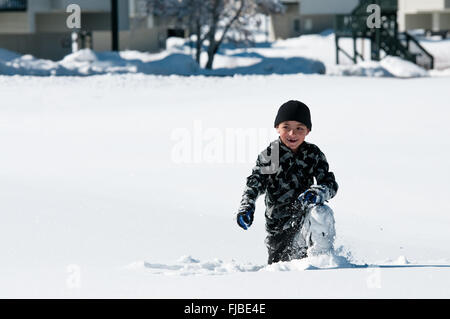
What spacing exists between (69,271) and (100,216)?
142 inches

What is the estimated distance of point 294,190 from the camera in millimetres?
6273

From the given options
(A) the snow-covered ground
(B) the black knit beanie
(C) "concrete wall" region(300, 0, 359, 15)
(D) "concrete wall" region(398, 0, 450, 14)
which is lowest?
(A) the snow-covered ground

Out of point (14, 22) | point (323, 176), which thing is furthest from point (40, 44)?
point (323, 176)

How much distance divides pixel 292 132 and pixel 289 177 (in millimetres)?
328

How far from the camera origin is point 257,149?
14.5 m

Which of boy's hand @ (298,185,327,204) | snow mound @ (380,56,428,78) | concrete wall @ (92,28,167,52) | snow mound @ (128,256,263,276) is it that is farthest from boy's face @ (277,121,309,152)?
concrete wall @ (92,28,167,52)

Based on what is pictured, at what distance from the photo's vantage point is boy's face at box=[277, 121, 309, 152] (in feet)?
19.8

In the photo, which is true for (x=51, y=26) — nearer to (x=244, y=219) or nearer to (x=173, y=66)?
(x=173, y=66)

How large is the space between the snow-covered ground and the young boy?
0.26 meters

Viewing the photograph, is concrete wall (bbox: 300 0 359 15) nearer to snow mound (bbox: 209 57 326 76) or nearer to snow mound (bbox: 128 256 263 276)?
snow mound (bbox: 209 57 326 76)

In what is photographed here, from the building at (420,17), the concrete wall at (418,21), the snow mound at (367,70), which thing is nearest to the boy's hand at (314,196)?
the snow mound at (367,70)

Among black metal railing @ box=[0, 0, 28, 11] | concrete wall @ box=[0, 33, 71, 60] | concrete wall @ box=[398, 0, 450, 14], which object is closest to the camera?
black metal railing @ box=[0, 0, 28, 11]

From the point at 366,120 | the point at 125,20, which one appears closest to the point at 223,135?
the point at 366,120

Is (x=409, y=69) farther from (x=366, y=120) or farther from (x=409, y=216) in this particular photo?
(x=409, y=216)
